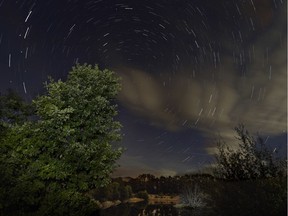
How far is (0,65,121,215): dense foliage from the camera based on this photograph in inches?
781

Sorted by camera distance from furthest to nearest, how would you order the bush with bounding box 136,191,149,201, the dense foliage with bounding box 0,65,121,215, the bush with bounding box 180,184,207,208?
1. the bush with bounding box 136,191,149,201
2. the bush with bounding box 180,184,207,208
3. the dense foliage with bounding box 0,65,121,215

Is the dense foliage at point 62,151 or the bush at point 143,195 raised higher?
the bush at point 143,195

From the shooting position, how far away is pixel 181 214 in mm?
28391

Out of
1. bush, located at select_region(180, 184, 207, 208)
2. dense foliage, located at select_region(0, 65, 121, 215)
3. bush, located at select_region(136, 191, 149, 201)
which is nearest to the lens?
dense foliage, located at select_region(0, 65, 121, 215)

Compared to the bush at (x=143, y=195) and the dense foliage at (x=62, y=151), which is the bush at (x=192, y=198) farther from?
the bush at (x=143, y=195)

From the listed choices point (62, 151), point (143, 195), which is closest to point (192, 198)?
point (62, 151)

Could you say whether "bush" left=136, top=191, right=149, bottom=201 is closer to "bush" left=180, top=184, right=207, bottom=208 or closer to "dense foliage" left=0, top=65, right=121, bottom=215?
"bush" left=180, top=184, right=207, bottom=208

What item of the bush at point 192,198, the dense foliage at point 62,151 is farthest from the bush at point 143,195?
the dense foliage at point 62,151

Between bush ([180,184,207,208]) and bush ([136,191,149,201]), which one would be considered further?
bush ([136,191,149,201])

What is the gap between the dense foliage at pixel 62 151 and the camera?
19.8 meters

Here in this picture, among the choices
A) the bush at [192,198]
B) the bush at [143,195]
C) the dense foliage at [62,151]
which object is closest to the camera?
the dense foliage at [62,151]

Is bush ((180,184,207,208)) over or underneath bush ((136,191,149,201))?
underneath

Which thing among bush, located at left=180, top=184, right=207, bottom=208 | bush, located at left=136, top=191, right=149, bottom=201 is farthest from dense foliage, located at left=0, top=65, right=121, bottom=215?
bush, located at left=136, top=191, right=149, bottom=201

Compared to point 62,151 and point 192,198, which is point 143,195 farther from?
point 62,151
